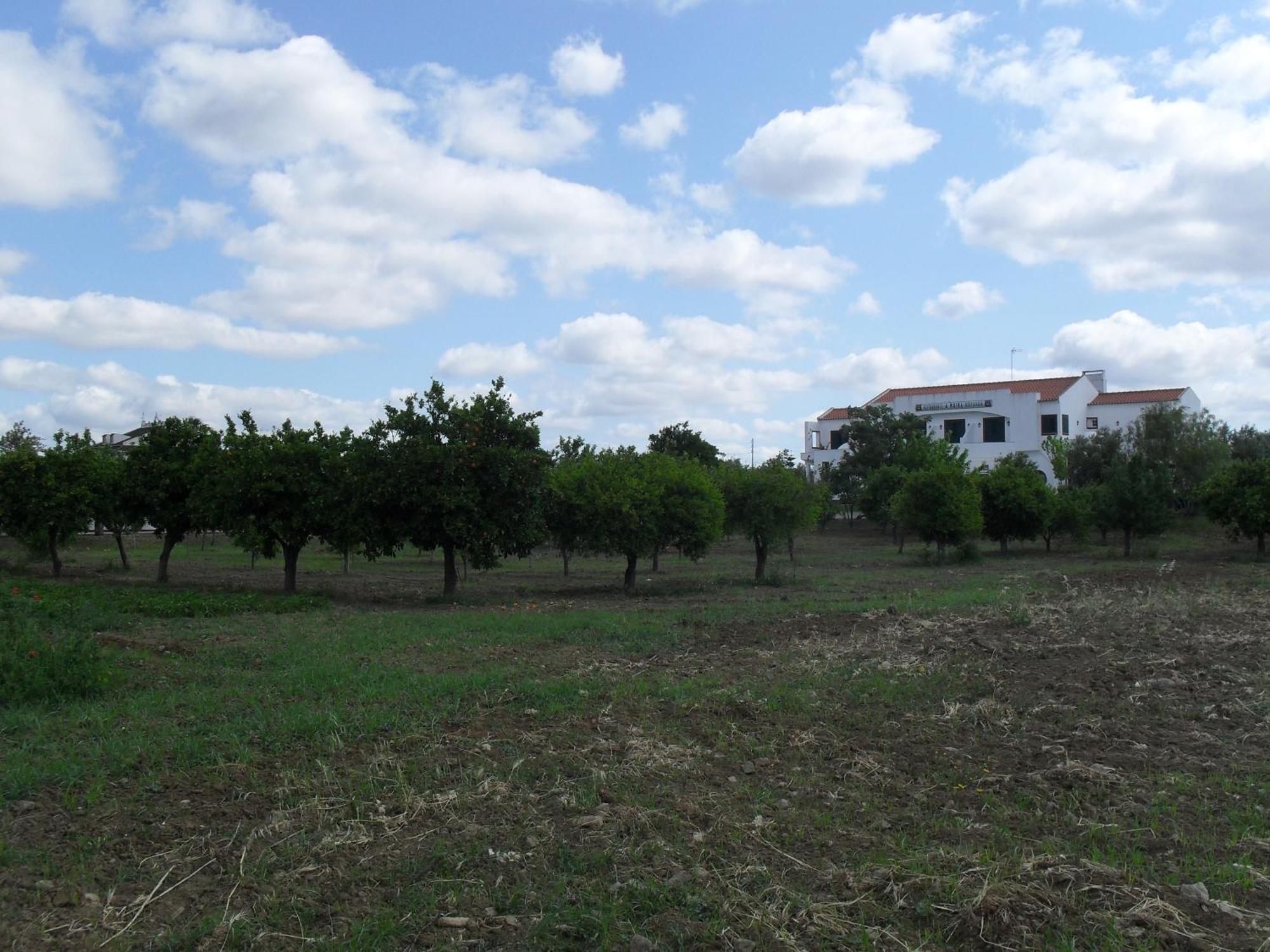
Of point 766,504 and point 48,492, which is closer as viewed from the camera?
point 48,492

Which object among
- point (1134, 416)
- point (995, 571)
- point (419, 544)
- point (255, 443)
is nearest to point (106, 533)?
point (255, 443)

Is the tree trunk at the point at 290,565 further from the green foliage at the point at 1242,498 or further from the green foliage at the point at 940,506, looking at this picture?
the green foliage at the point at 1242,498

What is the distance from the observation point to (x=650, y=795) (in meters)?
7.25

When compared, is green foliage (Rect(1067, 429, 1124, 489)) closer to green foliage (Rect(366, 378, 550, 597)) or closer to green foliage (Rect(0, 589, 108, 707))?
green foliage (Rect(366, 378, 550, 597))

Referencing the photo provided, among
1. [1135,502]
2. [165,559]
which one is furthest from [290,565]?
[1135,502]

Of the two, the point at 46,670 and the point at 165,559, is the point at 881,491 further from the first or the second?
the point at 46,670

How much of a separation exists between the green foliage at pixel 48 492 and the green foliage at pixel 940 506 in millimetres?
32133

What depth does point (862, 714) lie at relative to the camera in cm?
980

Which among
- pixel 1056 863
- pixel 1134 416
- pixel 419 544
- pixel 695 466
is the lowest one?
pixel 1056 863

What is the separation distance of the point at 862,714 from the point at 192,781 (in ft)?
21.0

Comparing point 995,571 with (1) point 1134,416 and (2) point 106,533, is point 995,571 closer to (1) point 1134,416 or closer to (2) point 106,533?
(1) point 1134,416

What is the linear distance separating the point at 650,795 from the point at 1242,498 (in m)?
38.2

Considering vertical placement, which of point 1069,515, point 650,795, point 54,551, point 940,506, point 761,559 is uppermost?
point 940,506

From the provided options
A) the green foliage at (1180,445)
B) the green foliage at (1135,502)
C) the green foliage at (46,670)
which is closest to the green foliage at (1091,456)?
the green foliage at (1180,445)
